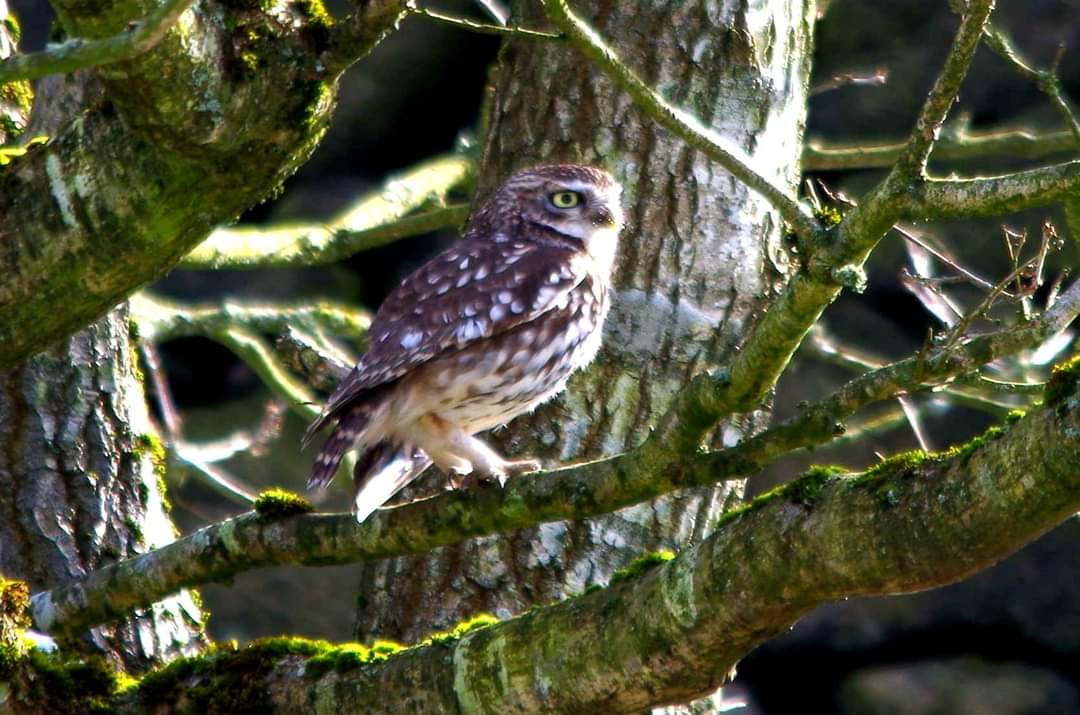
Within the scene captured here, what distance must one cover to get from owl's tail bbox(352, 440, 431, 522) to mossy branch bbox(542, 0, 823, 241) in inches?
59.2

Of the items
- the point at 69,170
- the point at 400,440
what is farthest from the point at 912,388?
the point at 400,440

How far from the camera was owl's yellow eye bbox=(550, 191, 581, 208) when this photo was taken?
4.25 metres

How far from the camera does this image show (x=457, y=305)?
4043mm

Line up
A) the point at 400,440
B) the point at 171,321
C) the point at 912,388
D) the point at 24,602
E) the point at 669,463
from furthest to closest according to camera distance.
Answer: the point at 171,321 < the point at 400,440 < the point at 24,602 < the point at 669,463 < the point at 912,388

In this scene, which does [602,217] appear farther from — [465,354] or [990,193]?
[990,193]

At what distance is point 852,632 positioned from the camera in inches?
362

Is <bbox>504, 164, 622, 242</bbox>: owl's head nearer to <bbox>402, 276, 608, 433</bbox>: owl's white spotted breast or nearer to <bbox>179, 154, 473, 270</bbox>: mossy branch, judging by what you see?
<bbox>402, 276, 608, 433</bbox>: owl's white spotted breast

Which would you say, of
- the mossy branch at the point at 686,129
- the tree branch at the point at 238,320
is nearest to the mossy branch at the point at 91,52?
the mossy branch at the point at 686,129

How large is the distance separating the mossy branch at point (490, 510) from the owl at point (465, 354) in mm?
512

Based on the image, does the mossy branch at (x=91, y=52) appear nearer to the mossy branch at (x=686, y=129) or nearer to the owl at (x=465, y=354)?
the mossy branch at (x=686, y=129)

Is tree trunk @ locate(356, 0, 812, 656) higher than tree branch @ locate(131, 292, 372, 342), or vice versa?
tree branch @ locate(131, 292, 372, 342)

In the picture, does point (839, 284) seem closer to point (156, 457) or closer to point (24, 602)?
point (24, 602)

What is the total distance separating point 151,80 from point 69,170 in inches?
15.6

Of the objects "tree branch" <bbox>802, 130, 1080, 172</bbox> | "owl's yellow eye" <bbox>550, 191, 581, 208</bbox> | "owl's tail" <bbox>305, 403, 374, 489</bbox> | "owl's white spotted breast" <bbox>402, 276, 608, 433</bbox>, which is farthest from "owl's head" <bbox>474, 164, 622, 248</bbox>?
"tree branch" <bbox>802, 130, 1080, 172</bbox>
